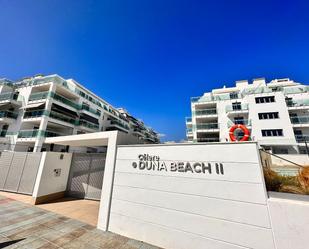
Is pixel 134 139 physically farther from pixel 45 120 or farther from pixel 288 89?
pixel 288 89

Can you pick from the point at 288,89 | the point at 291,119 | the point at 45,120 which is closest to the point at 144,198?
the point at 45,120

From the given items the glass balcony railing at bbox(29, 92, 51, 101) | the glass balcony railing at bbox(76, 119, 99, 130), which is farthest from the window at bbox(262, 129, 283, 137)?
the glass balcony railing at bbox(29, 92, 51, 101)

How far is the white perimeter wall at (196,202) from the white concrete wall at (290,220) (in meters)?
0.15

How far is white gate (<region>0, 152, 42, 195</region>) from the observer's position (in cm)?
842

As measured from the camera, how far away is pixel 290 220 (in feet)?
9.45

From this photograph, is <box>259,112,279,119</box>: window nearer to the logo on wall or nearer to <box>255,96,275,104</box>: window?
<box>255,96,275,104</box>: window

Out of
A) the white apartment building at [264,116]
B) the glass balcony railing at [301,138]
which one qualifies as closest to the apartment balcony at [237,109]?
the white apartment building at [264,116]

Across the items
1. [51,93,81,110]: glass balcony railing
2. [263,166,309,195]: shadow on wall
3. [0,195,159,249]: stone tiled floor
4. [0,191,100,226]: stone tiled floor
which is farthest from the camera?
[51,93,81,110]: glass balcony railing

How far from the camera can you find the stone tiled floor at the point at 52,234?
3.96m

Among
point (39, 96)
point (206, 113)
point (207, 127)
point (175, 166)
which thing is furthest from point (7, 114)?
point (206, 113)

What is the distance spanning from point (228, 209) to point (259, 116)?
22103 mm

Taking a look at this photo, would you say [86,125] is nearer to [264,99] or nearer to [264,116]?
[264,116]

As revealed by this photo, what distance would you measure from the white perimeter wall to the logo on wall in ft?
0.23

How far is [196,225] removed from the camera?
371 cm
